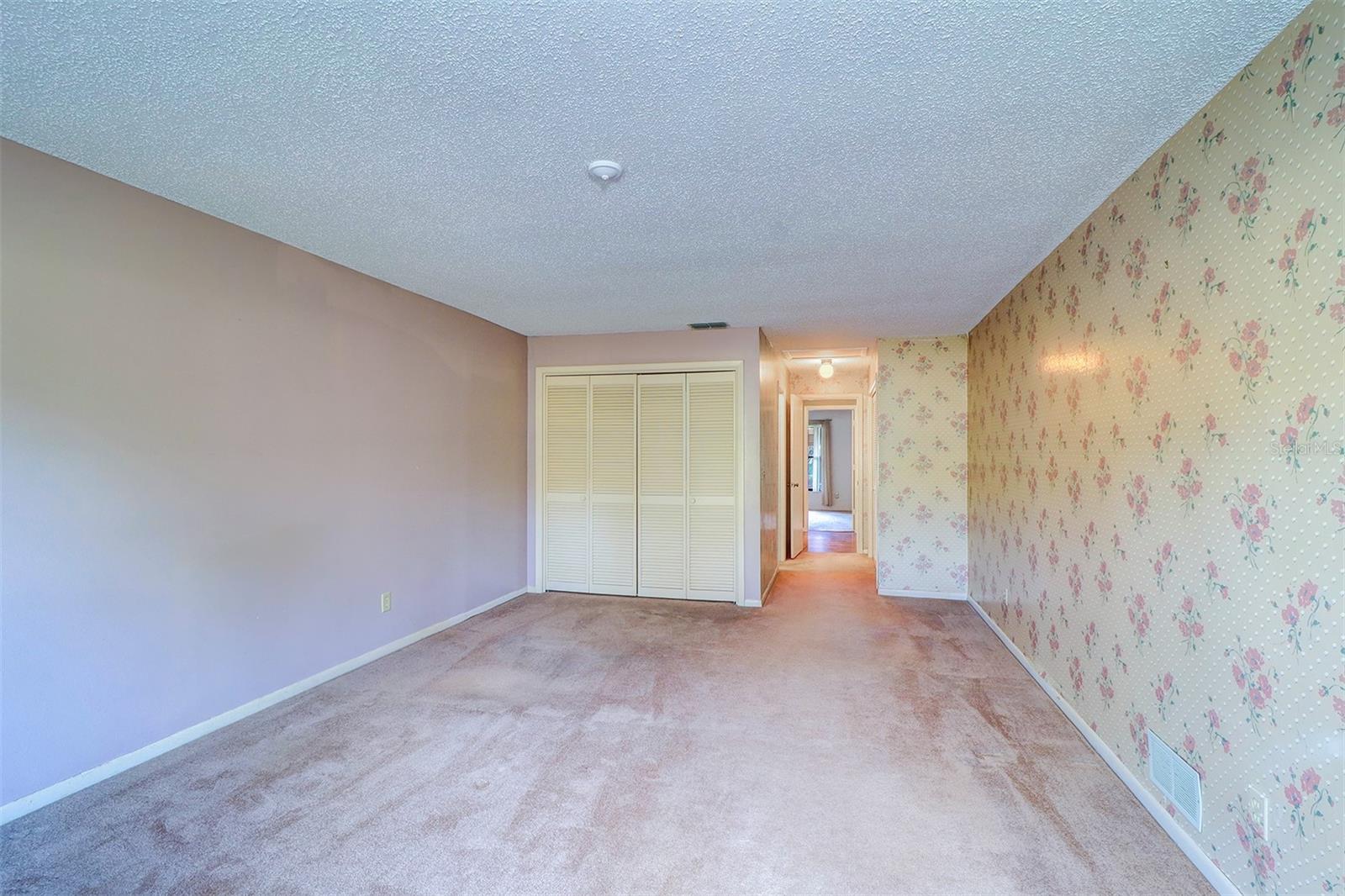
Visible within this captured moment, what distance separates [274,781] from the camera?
2.16m


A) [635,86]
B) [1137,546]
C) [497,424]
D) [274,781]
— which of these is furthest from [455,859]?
[497,424]

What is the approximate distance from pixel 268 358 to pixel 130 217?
0.74 metres

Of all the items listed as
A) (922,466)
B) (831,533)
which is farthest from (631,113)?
(831,533)

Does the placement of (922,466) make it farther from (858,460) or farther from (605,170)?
(605,170)

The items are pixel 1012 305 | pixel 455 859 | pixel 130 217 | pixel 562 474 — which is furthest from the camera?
pixel 562 474

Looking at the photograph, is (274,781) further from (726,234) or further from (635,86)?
(726,234)

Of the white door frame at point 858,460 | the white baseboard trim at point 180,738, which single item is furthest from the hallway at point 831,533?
the white baseboard trim at point 180,738

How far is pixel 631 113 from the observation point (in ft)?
5.74

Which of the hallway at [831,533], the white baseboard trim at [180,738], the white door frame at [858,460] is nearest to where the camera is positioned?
the white baseboard trim at [180,738]

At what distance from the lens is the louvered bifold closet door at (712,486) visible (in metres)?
4.77

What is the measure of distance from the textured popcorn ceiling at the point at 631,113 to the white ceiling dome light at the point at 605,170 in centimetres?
4

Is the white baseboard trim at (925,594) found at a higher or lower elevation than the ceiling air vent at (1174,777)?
lower

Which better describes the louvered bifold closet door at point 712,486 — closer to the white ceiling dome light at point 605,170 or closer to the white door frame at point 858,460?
the white ceiling dome light at point 605,170

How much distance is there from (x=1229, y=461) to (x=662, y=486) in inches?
145
